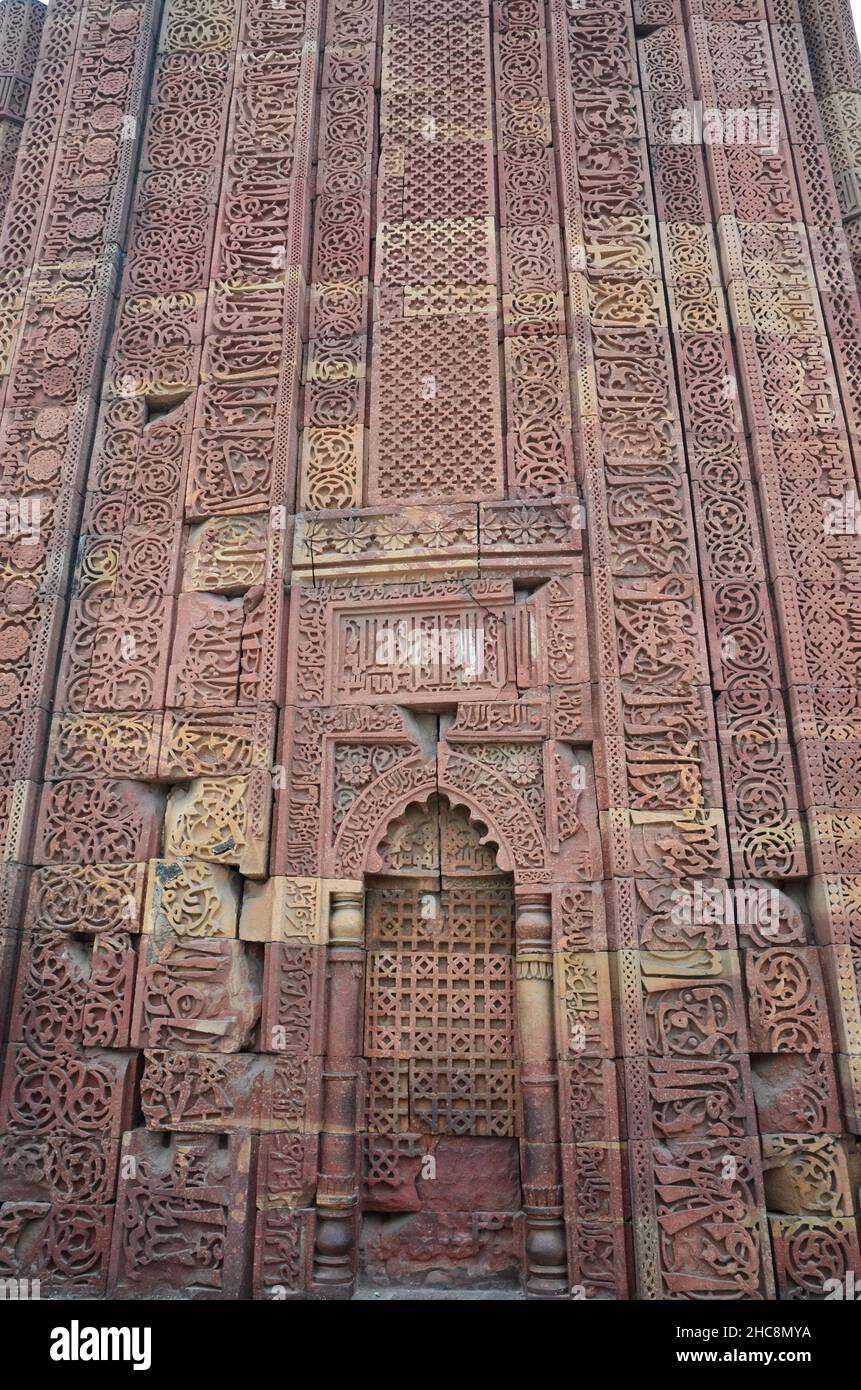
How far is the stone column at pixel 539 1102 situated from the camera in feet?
15.9

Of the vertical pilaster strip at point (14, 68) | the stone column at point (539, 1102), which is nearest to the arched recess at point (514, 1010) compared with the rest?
the stone column at point (539, 1102)

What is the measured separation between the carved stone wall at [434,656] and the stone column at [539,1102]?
0.08 ft

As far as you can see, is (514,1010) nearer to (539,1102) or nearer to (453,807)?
(539,1102)

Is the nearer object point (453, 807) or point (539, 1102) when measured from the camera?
point (539, 1102)

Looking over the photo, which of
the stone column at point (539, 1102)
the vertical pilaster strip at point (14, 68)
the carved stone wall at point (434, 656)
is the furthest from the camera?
the vertical pilaster strip at point (14, 68)

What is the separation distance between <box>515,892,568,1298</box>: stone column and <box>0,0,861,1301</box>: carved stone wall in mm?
25

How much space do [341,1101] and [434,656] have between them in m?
2.63

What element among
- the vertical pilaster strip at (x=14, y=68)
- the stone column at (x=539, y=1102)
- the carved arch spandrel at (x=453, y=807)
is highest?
the vertical pilaster strip at (x=14, y=68)

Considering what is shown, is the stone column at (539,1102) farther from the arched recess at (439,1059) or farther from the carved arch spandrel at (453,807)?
the carved arch spandrel at (453,807)

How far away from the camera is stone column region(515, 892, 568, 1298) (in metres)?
4.85

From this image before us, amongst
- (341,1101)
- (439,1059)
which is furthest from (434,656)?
(341,1101)

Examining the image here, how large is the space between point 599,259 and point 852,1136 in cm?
575

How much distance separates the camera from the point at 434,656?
5852mm

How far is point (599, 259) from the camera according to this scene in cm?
662
